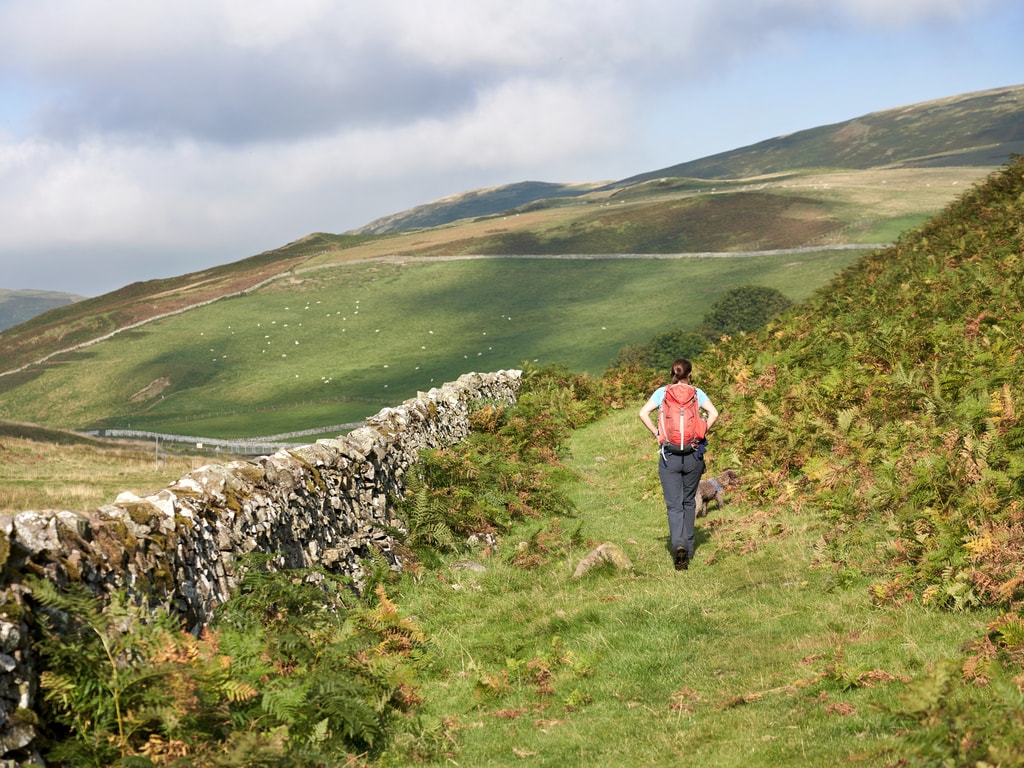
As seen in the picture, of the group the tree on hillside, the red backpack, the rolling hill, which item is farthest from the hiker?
the rolling hill

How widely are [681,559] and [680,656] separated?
360 cm

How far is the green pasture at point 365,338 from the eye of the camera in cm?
10138

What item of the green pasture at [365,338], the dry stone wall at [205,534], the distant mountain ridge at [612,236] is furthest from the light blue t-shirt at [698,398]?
the distant mountain ridge at [612,236]

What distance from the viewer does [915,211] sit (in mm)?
141375

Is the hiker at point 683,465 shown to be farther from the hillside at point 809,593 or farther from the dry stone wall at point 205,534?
the dry stone wall at point 205,534

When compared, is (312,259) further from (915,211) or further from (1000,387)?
(1000,387)

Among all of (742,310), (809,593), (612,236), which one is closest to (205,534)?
(809,593)

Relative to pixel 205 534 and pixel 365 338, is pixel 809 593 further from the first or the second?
pixel 365 338

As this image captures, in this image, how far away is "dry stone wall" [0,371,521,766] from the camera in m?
6.07

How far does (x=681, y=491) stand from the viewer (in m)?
12.8

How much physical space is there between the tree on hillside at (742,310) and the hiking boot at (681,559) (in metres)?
73.1

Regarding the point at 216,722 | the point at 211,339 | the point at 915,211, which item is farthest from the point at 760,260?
the point at 216,722

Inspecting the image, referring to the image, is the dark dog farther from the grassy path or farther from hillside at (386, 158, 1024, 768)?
the grassy path

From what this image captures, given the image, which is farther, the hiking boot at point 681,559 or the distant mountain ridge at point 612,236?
the distant mountain ridge at point 612,236
